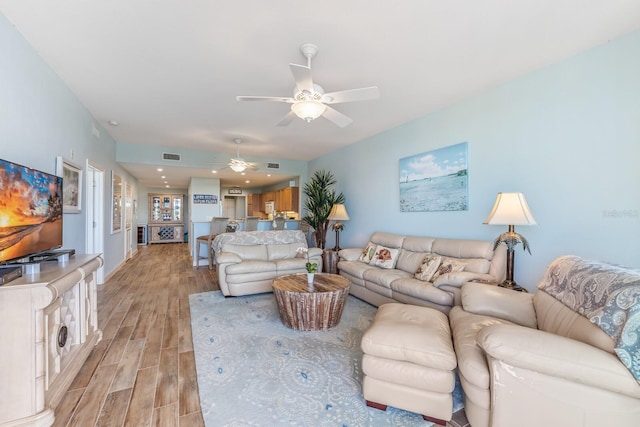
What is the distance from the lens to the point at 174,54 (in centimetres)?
246

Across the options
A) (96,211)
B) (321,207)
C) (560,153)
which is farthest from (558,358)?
(96,211)

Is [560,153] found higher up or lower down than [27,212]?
higher up

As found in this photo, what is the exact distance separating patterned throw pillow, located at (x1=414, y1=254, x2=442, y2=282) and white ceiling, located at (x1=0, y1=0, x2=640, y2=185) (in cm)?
202

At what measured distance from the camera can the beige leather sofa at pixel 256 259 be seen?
13.1ft

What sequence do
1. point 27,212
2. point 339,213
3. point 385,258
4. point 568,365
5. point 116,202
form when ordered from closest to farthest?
point 568,365
point 27,212
point 385,258
point 339,213
point 116,202

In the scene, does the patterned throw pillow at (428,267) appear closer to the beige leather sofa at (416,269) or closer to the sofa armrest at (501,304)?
the beige leather sofa at (416,269)

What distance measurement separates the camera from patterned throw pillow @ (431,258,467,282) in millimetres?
3046

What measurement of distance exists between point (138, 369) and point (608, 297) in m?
3.15


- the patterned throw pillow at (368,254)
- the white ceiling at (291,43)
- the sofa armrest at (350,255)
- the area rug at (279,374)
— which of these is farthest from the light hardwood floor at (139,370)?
the white ceiling at (291,43)

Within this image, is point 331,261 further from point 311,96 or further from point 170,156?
point 170,156

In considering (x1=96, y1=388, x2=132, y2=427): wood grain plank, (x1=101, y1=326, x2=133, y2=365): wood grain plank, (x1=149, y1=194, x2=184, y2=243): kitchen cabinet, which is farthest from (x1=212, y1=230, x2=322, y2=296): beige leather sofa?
(x1=149, y1=194, x2=184, y2=243): kitchen cabinet

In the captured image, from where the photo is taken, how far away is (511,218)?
2.55 meters

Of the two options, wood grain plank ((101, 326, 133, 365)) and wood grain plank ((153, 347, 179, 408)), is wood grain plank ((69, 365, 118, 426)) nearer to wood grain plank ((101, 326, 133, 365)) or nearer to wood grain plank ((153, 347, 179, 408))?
wood grain plank ((101, 326, 133, 365))

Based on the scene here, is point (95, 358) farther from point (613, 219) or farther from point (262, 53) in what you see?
point (613, 219)
